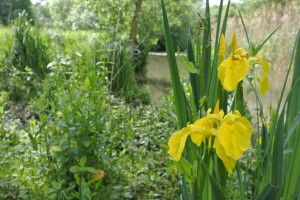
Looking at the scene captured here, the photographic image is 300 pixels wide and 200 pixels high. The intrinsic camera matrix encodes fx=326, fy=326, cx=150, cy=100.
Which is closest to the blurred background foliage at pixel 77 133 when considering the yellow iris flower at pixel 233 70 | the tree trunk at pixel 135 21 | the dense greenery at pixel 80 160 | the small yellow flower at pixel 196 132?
the dense greenery at pixel 80 160

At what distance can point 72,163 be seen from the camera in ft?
5.15

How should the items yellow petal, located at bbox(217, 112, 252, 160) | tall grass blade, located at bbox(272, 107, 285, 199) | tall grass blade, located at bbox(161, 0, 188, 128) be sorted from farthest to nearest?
1. tall grass blade, located at bbox(161, 0, 188, 128)
2. tall grass blade, located at bbox(272, 107, 285, 199)
3. yellow petal, located at bbox(217, 112, 252, 160)

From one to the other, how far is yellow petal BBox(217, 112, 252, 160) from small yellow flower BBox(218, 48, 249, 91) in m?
0.08

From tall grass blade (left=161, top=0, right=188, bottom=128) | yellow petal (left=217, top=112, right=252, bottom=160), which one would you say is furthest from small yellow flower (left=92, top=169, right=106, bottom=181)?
yellow petal (left=217, top=112, right=252, bottom=160)

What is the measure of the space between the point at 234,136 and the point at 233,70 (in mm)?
135

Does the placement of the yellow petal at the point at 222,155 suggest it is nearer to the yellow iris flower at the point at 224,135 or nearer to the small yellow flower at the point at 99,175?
the yellow iris flower at the point at 224,135

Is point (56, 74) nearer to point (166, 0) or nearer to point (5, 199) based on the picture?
point (5, 199)

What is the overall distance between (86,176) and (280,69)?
4.76 meters

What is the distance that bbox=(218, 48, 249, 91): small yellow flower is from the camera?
0.58 metres

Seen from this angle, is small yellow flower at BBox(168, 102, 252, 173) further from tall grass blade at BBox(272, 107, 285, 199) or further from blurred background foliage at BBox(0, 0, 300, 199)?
blurred background foliage at BBox(0, 0, 300, 199)

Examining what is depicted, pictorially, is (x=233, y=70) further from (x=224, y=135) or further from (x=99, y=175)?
(x=99, y=175)

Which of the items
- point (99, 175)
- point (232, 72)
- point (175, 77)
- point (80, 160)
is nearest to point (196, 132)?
point (232, 72)

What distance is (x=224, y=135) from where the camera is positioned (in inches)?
20.2

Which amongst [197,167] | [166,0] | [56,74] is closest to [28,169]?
[56,74]
